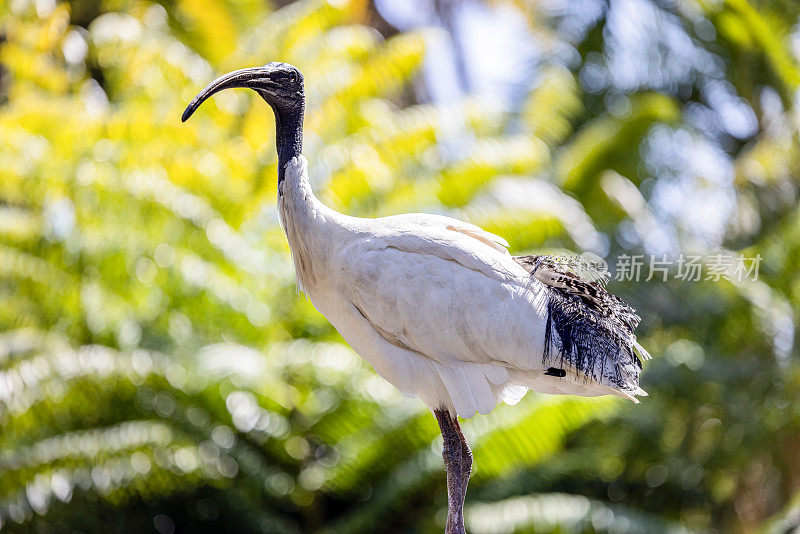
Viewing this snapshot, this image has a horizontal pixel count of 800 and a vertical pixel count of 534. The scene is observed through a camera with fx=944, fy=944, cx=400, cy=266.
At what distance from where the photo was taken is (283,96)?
131 inches

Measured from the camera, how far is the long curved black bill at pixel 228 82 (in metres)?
3.07

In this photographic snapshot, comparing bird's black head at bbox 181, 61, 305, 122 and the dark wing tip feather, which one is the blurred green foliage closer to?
the dark wing tip feather

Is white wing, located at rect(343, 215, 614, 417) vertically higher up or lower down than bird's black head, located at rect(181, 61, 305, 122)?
lower down

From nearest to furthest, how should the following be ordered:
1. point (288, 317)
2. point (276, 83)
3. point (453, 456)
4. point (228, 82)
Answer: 1. point (228, 82)
2. point (276, 83)
3. point (453, 456)
4. point (288, 317)

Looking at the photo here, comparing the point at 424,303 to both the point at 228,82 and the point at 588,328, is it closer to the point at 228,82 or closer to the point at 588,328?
the point at 588,328

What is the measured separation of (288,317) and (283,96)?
4.90 meters

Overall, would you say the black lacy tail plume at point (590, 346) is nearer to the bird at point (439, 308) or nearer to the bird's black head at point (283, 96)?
the bird at point (439, 308)

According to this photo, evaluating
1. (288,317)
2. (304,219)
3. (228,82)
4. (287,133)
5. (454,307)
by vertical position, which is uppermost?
(228,82)

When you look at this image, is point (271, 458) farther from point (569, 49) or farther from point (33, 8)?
point (569, 49)

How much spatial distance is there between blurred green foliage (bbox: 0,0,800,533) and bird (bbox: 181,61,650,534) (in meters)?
3.54

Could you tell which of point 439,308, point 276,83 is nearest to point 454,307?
point 439,308

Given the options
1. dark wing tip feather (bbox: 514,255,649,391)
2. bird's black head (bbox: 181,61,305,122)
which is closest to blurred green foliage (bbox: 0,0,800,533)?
dark wing tip feather (bbox: 514,255,649,391)

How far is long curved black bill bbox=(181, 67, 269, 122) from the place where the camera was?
3068 mm

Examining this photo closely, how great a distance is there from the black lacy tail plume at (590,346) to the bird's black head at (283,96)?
3.57ft
